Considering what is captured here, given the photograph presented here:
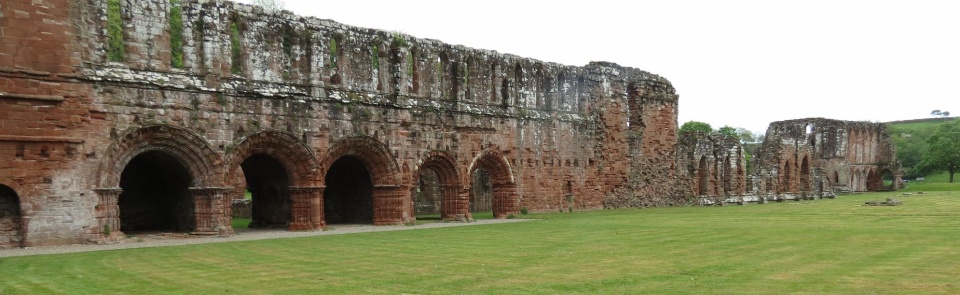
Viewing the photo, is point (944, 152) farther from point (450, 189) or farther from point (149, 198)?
point (149, 198)

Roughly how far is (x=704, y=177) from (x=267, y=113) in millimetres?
26700

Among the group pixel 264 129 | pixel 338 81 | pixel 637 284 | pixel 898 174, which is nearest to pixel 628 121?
pixel 338 81

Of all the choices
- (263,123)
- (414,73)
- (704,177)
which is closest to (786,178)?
(704,177)

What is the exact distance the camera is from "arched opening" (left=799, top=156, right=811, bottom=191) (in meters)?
54.3

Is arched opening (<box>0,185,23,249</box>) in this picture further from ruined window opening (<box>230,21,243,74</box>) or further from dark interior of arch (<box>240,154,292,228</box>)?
dark interior of arch (<box>240,154,292,228</box>)

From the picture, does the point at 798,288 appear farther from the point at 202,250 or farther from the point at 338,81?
the point at 338,81

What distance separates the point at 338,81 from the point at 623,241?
11402 millimetres

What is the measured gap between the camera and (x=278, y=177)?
26469 mm

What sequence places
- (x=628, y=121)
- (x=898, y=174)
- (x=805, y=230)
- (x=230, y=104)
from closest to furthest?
1. (x=805, y=230)
2. (x=230, y=104)
3. (x=628, y=121)
4. (x=898, y=174)

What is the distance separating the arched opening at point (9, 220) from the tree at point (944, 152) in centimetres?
7714

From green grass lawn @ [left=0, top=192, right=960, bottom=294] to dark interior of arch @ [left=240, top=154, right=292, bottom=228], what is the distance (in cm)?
719

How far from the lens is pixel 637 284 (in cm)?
1038

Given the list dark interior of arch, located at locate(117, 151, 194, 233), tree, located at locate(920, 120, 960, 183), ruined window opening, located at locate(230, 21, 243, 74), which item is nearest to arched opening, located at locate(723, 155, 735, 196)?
ruined window opening, located at locate(230, 21, 243, 74)

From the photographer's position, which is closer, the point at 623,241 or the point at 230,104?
the point at 623,241
